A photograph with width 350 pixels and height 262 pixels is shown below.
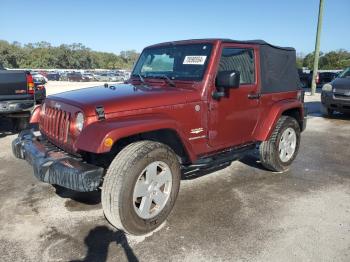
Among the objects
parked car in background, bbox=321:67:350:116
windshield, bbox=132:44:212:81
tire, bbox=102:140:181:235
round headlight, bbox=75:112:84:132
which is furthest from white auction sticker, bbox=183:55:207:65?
parked car in background, bbox=321:67:350:116

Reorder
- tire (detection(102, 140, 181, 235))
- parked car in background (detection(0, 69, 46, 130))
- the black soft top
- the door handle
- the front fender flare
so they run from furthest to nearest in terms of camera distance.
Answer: parked car in background (detection(0, 69, 46, 130)) → the black soft top → the door handle → tire (detection(102, 140, 181, 235)) → the front fender flare

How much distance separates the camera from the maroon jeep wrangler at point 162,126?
3.22 meters

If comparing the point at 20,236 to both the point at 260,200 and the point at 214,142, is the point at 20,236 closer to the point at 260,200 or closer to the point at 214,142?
the point at 214,142

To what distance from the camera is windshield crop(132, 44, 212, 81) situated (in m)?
4.16

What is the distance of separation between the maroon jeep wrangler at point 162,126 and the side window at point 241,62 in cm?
1

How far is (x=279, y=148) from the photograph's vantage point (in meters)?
5.29

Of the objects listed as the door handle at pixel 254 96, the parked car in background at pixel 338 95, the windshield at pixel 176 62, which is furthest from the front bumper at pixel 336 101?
the windshield at pixel 176 62

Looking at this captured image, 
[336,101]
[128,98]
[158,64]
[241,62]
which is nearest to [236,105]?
[241,62]

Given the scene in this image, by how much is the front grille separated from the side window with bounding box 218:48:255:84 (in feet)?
6.14

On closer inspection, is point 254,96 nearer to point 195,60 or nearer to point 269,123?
point 269,123

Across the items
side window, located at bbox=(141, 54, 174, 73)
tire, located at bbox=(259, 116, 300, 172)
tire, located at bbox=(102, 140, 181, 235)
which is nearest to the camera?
tire, located at bbox=(102, 140, 181, 235)

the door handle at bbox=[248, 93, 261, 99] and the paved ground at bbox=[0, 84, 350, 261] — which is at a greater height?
the door handle at bbox=[248, 93, 261, 99]

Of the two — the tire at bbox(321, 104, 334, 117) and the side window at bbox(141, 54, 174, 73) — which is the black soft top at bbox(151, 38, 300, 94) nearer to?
the side window at bbox(141, 54, 174, 73)

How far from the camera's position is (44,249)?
10.6 feet
